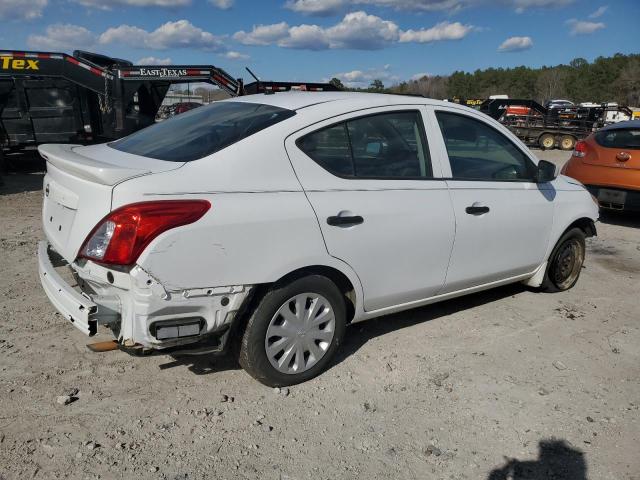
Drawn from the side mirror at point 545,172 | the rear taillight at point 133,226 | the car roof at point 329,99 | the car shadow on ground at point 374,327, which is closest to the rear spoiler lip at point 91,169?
the rear taillight at point 133,226

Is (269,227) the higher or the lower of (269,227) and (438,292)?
the higher

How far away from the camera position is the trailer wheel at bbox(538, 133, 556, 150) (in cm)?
2356

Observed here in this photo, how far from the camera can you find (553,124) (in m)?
23.7

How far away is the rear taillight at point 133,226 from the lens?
2574 mm

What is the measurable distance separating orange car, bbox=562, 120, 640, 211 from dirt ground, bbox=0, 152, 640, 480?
3749 millimetres

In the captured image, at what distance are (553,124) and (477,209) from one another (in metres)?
22.3

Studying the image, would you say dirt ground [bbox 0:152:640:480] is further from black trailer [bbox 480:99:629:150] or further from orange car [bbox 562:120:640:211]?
black trailer [bbox 480:99:629:150]

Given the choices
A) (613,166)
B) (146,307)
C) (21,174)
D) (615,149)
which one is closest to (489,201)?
(146,307)

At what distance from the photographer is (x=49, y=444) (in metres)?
2.70

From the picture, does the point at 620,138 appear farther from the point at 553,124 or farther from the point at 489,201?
the point at 553,124

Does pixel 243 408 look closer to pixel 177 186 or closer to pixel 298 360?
pixel 298 360

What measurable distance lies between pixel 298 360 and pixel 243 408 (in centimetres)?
43

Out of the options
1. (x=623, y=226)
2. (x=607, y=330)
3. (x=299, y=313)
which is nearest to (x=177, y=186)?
(x=299, y=313)

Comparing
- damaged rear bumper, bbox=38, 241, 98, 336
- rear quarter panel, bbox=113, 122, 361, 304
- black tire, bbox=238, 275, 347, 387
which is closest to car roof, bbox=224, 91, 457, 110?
rear quarter panel, bbox=113, 122, 361, 304
